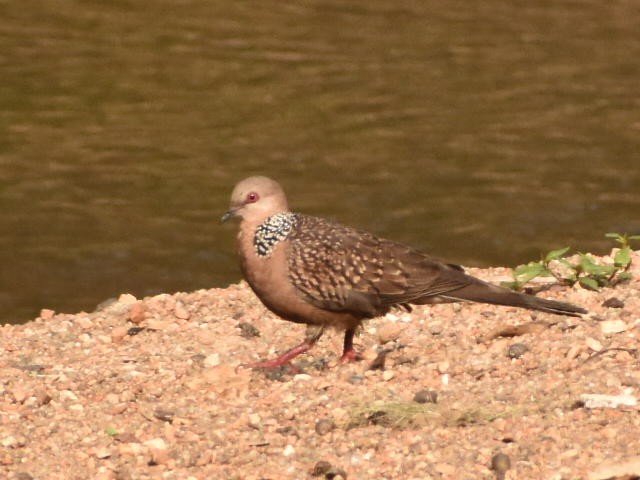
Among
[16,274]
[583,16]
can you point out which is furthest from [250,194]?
[583,16]

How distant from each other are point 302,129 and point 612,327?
770 centimetres

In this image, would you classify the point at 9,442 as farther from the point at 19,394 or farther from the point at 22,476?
the point at 19,394

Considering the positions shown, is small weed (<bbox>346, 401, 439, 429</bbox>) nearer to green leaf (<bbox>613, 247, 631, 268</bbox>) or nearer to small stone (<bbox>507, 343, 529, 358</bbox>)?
small stone (<bbox>507, 343, 529, 358</bbox>)

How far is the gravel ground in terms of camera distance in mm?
6383

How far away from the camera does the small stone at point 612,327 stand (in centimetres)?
783

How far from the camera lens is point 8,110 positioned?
15.5 metres

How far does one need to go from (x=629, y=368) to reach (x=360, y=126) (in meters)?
8.40

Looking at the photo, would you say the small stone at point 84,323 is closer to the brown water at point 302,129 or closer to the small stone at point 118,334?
the small stone at point 118,334

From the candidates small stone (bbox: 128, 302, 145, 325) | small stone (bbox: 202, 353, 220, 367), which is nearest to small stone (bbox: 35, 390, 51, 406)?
small stone (bbox: 202, 353, 220, 367)

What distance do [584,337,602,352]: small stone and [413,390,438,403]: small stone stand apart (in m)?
1.08

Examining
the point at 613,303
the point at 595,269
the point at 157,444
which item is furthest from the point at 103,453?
the point at 595,269

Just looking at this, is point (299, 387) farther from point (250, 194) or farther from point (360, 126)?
point (360, 126)

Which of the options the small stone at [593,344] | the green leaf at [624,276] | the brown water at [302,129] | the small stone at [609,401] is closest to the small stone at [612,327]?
the small stone at [593,344]

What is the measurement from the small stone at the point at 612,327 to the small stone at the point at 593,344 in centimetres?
16
